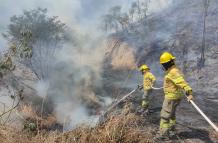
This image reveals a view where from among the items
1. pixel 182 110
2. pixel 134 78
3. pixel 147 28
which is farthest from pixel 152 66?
pixel 182 110

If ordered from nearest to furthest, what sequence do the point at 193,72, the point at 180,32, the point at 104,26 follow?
the point at 193,72 → the point at 180,32 → the point at 104,26

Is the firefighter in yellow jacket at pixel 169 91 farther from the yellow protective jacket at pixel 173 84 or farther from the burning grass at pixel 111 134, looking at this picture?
the burning grass at pixel 111 134

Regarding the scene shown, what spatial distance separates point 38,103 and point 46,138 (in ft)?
66.9

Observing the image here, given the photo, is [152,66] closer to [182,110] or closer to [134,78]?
[134,78]

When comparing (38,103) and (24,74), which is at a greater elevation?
(24,74)

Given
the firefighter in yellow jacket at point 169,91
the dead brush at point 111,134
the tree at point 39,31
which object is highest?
the tree at point 39,31

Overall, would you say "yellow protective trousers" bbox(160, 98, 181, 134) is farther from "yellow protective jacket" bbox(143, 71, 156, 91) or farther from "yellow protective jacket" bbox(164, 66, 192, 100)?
"yellow protective jacket" bbox(143, 71, 156, 91)

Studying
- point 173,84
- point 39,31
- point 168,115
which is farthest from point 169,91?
point 39,31

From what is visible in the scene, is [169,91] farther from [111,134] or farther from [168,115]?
[111,134]

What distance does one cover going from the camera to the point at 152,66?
1368 inches

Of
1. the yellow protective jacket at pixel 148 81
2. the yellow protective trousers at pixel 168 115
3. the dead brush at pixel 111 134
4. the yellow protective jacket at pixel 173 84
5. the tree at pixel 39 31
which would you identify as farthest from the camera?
the tree at pixel 39 31

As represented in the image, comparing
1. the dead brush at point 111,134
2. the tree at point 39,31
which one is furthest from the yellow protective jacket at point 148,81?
the tree at point 39,31

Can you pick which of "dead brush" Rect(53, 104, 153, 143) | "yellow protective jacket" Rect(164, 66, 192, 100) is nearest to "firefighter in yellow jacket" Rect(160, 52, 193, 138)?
"yellow protective jacket" Rect(164, 66, 192, 100)

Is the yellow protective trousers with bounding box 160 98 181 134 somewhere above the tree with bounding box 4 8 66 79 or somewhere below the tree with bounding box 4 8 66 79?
below
